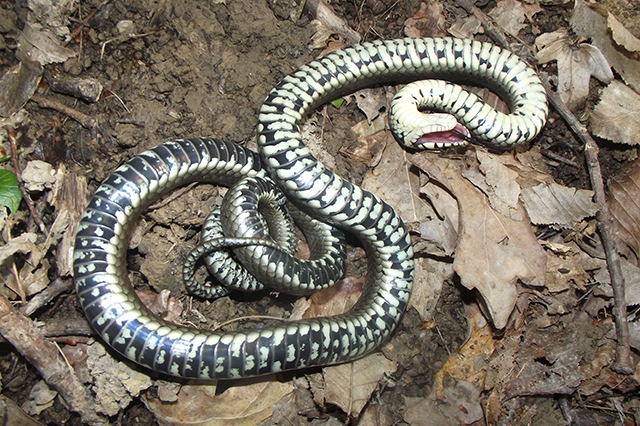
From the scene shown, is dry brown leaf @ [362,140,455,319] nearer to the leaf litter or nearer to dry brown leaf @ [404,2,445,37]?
the leaf litter

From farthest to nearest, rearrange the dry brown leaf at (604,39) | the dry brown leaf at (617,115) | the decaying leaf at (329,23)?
the decaying leaf at (329,23) → the dry brown leaf at (604,39) → the dry brown leaf at (617,115)

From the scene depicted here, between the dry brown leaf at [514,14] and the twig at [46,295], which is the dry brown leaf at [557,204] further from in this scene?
the twig at [46,295]

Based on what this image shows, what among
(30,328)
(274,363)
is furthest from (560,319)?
(30,328)

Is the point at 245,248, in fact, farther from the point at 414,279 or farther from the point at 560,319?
the point at 560,319

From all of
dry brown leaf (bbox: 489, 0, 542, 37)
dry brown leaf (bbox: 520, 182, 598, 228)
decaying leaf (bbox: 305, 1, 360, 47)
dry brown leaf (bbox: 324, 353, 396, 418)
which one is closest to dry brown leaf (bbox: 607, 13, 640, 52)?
dry brown leaf (bbox: 489, 0, 542, 37)

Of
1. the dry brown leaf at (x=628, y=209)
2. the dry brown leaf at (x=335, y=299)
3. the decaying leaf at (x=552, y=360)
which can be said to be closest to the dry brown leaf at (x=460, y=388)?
the decaying leaf at (x=552, y=360)

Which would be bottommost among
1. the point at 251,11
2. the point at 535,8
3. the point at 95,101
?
the point at 95,101
